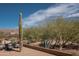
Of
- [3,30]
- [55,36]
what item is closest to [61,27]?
[55,36]

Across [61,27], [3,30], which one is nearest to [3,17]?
[3,30]

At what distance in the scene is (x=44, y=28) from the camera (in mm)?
14531

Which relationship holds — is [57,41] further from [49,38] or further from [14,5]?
[14,5]

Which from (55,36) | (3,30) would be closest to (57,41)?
(55,36)

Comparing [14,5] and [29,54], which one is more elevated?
[14,5]

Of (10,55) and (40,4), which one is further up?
(40,4)

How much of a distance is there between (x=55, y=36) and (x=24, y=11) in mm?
760

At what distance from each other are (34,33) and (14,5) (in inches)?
26.1

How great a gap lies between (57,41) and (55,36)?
4.1 inches

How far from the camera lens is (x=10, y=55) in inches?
570

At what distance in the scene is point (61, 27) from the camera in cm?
1452

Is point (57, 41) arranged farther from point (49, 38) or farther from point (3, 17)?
point (3, 17)

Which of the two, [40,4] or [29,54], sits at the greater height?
[40,4]

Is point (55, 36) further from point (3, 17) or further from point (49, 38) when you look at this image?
point (3, 17)
